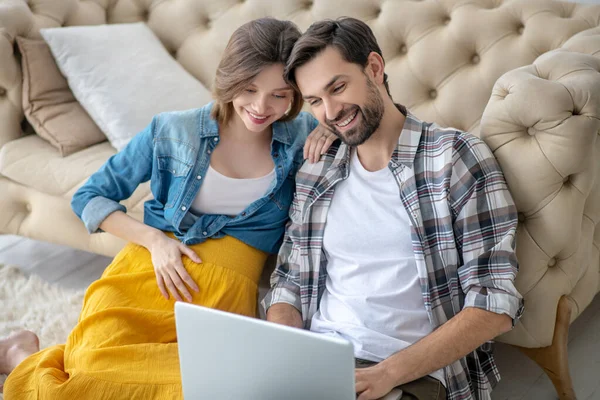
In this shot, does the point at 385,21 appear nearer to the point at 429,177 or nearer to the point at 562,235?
the point at 429,177

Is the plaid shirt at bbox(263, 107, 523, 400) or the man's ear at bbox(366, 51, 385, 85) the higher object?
the man's ear at bbox(366, 51, 385, 85)

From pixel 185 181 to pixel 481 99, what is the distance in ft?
2.85

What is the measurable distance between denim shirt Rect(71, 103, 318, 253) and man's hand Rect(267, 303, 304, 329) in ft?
0.65

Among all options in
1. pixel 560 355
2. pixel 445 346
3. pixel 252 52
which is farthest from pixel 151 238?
pixel 560 355

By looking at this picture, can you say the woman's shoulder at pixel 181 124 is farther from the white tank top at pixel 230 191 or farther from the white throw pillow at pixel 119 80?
the white throw pillow at pixel 119 80

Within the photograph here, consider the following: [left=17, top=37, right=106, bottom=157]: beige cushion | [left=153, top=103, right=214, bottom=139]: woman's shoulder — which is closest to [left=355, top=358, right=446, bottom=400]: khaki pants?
[left=153, top=103, right=214, bottom=139]: woman's shoulder

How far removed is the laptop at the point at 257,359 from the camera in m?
0.95

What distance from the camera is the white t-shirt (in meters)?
1.38

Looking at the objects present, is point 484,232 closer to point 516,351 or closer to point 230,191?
point 230,191

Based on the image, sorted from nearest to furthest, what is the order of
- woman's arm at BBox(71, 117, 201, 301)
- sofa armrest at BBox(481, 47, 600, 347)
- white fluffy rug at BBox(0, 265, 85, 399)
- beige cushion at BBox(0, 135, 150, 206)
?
sofa armrest at BBox(481, 47, 600, 347)
woman's arm at BBox(71, 117, 201, 301)
white fluffy rug at BBox(0, 265, 85, 399)
beige cushion at BBox(0, 135, 150, 206)

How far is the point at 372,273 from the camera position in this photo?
143cm

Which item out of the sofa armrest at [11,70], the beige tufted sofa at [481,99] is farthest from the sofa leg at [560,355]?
the sofa armrest at [11,70]

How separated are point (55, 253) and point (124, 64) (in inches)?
31.3

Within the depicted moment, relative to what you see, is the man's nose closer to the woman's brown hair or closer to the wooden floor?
the woman's brown hair
